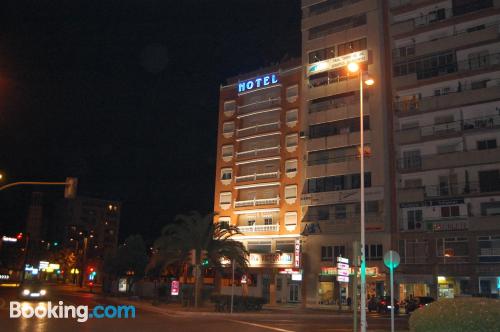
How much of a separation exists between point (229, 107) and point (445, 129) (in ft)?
97.4

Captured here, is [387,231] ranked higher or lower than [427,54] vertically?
lower

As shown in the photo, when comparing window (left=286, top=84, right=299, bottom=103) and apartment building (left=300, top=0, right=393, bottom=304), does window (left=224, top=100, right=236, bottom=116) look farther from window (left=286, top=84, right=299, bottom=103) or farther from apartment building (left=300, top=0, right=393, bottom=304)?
apartment building (left=300, top=0, right=393, bottom=304)

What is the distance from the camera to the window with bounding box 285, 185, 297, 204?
59031mm

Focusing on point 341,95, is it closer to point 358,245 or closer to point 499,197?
point 499,197

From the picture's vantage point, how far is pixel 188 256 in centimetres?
4006

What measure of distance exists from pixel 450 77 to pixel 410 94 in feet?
14.2

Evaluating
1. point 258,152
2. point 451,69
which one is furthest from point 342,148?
point 258,152

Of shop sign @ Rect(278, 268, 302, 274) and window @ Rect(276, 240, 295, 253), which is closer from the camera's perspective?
shop sign @ Rect(278, 268, 302, 274)

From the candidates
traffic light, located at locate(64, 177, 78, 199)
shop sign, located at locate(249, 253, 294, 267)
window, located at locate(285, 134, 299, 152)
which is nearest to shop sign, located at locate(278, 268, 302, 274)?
shop sign, located at locate(249, 253, 294, 267)

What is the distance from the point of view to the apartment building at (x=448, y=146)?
145 feet

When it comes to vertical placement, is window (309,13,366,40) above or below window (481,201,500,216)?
above

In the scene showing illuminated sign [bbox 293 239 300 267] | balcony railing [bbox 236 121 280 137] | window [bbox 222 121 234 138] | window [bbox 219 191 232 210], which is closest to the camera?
illuminated sign [bbox 293 239 300 267]

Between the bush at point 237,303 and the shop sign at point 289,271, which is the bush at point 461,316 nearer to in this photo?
the bush at point 237,303

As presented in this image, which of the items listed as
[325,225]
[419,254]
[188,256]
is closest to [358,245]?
[188,256]
